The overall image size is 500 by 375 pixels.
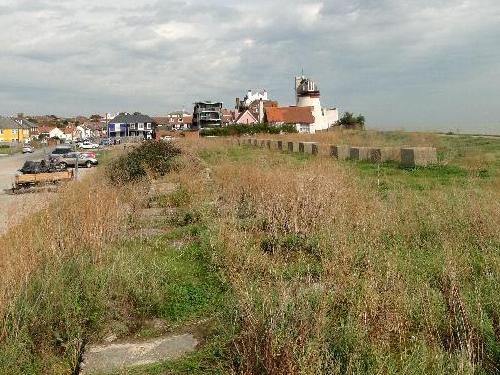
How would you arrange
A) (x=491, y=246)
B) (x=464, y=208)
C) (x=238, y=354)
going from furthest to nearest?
(x=464, y=208), (x=491, y=246), (x=238, y=354)

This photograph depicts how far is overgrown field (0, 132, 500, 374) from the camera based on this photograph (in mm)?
3410

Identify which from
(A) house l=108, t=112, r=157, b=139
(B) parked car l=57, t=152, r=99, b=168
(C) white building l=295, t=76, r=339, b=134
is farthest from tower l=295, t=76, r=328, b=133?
(B) parked car l=57, t=152, r=99, b=168

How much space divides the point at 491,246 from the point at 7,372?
4.96m

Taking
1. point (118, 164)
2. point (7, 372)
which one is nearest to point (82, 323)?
point (7, 372)

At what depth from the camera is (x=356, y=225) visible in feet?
20.8

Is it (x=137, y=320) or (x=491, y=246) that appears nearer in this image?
(x=137, y=320)

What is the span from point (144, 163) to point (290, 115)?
64.6 meters

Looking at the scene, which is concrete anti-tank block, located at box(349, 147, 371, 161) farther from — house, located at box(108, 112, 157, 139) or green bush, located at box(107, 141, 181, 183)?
house, located at box(108, 112, 157, 139)

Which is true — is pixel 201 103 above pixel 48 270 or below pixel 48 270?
above

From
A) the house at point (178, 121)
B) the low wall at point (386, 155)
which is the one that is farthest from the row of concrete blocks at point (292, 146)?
the house at point (178, 121)

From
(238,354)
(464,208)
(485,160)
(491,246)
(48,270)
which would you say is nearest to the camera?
(238,354)

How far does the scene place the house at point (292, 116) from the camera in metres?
78.4

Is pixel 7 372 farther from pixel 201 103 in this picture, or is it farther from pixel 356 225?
pixel 201 103

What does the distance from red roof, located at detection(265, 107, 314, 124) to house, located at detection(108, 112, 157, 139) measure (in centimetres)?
3835
